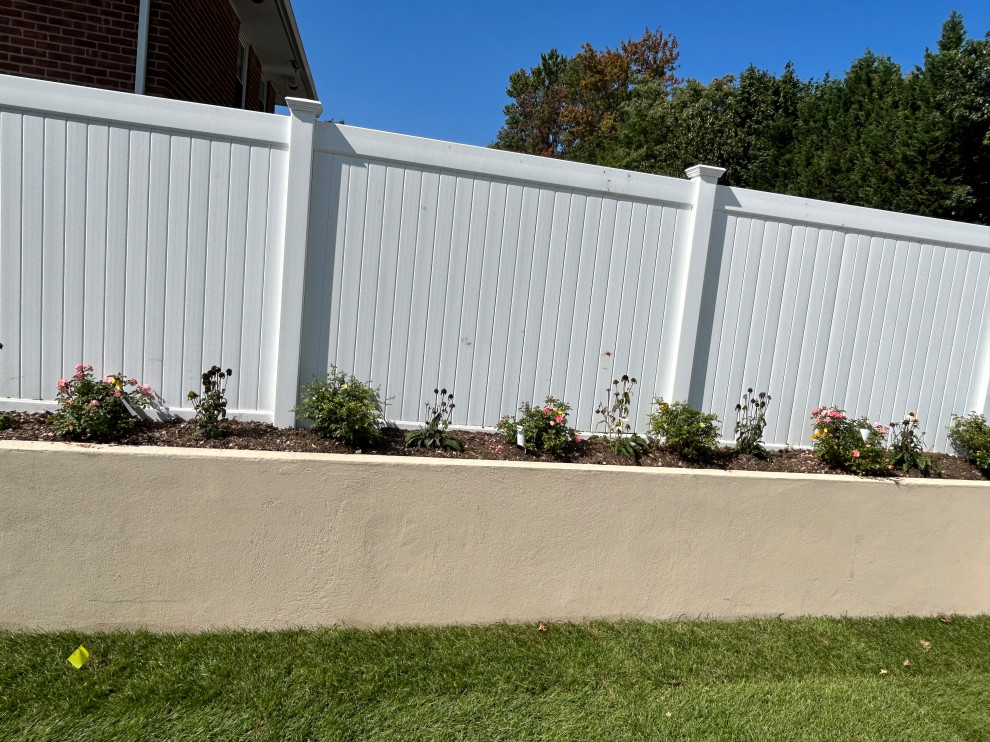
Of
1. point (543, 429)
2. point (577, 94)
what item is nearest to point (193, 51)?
point (543, 429)

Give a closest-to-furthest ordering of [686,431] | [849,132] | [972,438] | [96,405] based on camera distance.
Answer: [96,405] < [686,431] < [972,438] < [849,132]

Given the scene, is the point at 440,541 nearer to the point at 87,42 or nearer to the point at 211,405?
the point at 211,405

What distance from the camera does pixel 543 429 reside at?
14.2 ft

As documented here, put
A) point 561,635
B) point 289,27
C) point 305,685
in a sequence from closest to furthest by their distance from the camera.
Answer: point 305,685
point 561,635
point 289,27

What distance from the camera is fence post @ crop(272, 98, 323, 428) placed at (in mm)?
3898

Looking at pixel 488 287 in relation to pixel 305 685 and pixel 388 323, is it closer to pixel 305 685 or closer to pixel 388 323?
pixel 388 323

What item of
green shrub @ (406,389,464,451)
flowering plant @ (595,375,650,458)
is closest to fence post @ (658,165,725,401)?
flowering plant @ (595,375,650,458)

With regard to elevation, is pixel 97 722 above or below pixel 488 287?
below

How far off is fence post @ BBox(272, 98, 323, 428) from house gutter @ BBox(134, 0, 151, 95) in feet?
8.39

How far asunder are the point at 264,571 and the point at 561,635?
1642 millimetres

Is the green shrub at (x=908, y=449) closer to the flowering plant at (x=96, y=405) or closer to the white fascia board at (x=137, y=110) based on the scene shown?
the white fascia board at (x=137, y=110)

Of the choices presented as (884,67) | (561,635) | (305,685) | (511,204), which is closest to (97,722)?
(305,685)

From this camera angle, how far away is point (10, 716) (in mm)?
2824

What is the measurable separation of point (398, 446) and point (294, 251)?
1281 mm
